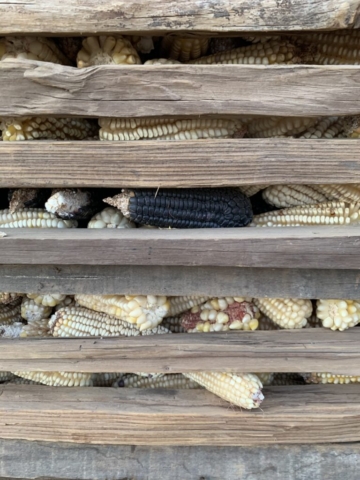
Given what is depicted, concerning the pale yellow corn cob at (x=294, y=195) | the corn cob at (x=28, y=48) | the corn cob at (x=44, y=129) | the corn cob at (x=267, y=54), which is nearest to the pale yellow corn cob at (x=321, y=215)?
the pale yellow corn cob at (x=294, y=195)

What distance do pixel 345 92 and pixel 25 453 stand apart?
4.26 ft

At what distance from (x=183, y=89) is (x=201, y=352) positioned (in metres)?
0.66

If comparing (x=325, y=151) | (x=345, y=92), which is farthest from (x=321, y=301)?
(x=345, y=92)

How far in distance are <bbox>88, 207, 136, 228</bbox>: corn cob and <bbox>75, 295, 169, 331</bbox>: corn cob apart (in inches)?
7.6

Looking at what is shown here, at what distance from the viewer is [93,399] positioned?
1.17 meters

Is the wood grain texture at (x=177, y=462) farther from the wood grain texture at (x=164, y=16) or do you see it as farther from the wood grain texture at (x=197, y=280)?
the wood grain texture at (x=164, y=16)

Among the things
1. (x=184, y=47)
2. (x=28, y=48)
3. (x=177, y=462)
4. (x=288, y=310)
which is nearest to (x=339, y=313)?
(x=288, y=310)

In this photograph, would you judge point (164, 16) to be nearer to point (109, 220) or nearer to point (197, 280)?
point (109, 220)

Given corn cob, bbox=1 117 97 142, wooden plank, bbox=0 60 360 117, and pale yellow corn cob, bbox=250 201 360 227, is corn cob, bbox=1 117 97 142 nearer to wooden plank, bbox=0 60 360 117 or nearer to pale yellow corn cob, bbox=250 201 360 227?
wooden plank, bbox=0 60 360 117

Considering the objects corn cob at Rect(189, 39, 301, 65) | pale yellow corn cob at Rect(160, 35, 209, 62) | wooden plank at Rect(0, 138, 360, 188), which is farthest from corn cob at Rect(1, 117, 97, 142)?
corn cob at Rect(189, 39, 301, 65)

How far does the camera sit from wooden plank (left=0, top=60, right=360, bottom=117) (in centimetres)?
86

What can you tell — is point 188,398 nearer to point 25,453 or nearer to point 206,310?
point 206,310

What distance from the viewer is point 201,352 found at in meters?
1.09

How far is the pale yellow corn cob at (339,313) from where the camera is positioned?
3.47ft
